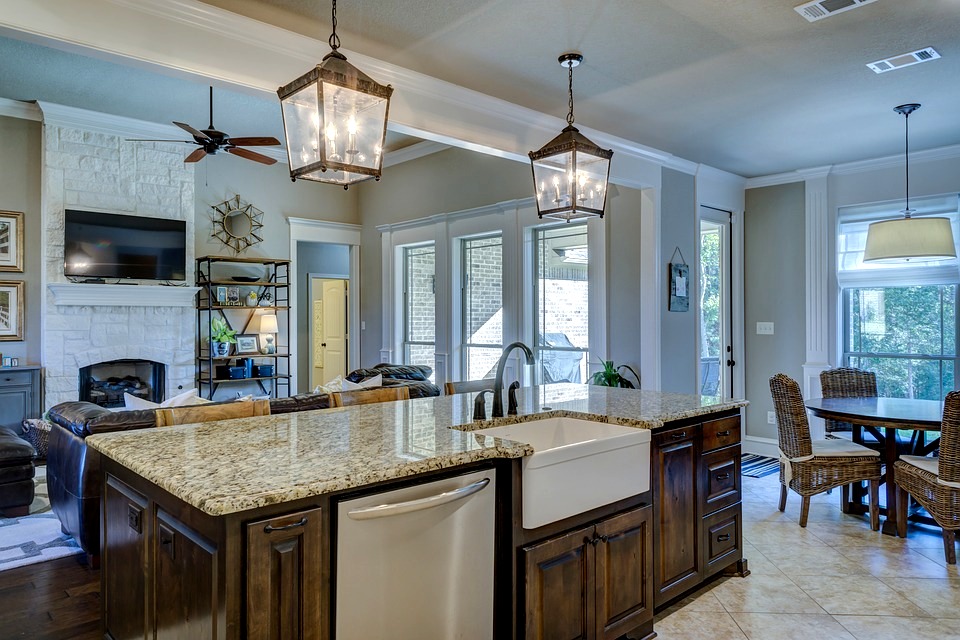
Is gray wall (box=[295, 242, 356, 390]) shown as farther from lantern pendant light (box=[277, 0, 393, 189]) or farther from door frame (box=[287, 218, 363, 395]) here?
lantern pendant light (box=[277, 0, 393, 189])

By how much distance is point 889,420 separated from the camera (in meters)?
3.61

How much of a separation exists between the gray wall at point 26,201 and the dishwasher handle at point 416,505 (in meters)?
5.79

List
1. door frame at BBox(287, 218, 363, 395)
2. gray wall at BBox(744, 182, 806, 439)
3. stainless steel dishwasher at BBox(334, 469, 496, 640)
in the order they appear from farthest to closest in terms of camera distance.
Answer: door frame at BBox(287, 218, 363, 395) → gray wall at BBox(744, 182, 806, 439) → stainless steel dishwasher at BBox(334, 469, 496, 640)

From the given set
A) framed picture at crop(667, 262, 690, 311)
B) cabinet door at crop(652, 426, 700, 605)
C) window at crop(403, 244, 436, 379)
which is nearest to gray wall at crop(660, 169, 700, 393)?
framed picture at crop(667, 262, 690, 311)

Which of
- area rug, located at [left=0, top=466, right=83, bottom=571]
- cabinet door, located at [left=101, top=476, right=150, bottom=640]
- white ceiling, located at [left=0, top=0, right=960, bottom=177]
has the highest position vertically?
white ceiling, located at [left=0, top=0, right=960, bottom=177]

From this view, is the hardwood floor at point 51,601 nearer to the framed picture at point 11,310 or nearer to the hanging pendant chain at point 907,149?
the framed picture at point 11,310

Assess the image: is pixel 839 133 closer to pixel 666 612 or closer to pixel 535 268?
pixel 535 268

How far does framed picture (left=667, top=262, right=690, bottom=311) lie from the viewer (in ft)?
17.3

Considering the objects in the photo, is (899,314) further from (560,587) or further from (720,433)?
(560,587)

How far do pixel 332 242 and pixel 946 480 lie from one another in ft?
21.1

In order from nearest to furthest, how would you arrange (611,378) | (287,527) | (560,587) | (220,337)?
(287,527) < (560,587) < (611,378) < (220,337)

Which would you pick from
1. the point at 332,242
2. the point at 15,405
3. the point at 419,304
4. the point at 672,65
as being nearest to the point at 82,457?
the point at 15,405

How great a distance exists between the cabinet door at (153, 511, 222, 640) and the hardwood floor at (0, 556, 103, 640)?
1.15 m

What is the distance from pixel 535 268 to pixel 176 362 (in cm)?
387
